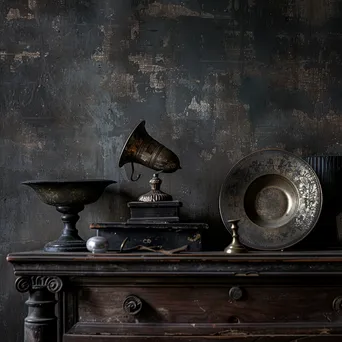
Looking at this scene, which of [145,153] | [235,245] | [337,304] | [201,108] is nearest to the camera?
[337,304]

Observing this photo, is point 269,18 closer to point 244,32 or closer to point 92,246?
point 244,32

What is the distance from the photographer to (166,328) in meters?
2.54

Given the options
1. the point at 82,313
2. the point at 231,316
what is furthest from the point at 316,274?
the point at 82,313

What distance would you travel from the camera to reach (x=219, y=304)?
8.39 feet

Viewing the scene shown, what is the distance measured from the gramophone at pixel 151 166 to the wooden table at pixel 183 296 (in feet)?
0.96

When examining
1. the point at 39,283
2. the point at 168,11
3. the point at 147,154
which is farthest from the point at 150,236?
the point at 168,11

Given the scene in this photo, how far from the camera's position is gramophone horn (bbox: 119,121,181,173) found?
289 cm

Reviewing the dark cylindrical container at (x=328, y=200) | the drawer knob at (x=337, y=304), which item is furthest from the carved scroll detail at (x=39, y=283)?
the dark cylindrical container at (x=328, y=200)

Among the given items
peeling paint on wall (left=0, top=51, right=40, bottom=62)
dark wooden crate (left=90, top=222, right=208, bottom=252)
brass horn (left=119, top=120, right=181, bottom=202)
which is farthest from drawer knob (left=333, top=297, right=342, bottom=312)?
peeling paint on wall (left=0, top=51, right=40, bottom=62)

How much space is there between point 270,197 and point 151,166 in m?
0.59

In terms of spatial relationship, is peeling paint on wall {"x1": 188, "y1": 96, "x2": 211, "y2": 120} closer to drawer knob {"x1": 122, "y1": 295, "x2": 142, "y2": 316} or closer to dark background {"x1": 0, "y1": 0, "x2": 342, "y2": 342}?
dark background {"x1": 0, "y1": 0, "x2": 342, "y2": 342}

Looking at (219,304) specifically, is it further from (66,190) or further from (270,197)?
(66,190)

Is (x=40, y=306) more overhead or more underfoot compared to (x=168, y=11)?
more underfoot

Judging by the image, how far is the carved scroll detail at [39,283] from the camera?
2.54m
